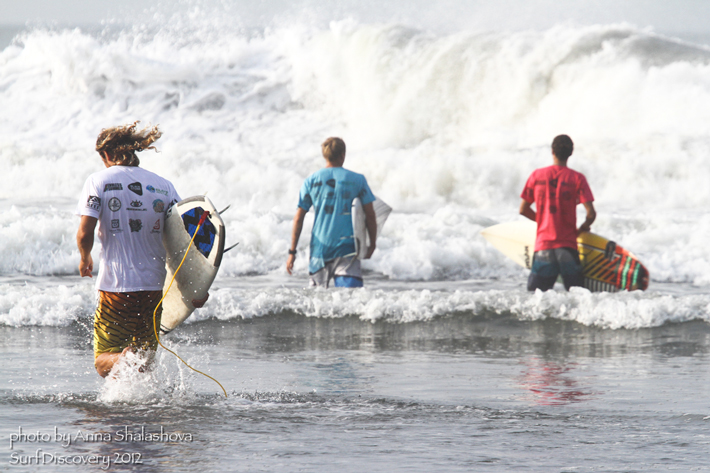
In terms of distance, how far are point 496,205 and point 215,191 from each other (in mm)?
5765

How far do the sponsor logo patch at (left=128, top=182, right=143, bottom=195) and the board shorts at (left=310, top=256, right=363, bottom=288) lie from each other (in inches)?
79.7

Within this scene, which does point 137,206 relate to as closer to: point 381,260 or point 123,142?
point 123,142

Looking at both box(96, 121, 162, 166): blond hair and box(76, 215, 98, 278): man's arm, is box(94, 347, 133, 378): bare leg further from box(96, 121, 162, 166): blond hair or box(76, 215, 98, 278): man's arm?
box(96, 121, 162, 166): blond hair

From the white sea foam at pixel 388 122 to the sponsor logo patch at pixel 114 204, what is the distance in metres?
6.27

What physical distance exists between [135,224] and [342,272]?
2.06 m

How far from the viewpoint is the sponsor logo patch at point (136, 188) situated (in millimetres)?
3664

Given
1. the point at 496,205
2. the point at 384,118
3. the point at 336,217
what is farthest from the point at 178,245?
the point at 384,118

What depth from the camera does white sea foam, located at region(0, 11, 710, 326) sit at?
436 inches

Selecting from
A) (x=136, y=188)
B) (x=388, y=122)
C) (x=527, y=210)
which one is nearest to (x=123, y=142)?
(x=136, y=188)

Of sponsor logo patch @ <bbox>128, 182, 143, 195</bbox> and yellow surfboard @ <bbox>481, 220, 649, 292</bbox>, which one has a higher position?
sponsor logo patch @ <bbox>128, 182, 143, 195</bbox>

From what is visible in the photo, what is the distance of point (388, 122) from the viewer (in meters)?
24.0

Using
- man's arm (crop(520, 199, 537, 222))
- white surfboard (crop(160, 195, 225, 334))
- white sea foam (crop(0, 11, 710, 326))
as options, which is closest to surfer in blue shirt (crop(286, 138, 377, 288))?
man's arm (crop(520, 199, 537, 222))

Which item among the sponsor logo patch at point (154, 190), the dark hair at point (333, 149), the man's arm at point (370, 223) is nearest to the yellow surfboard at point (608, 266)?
the man's arm at point (370, 223)

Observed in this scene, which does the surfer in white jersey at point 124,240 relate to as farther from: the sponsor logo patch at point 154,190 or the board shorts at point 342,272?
the board shorts at point 342,272
